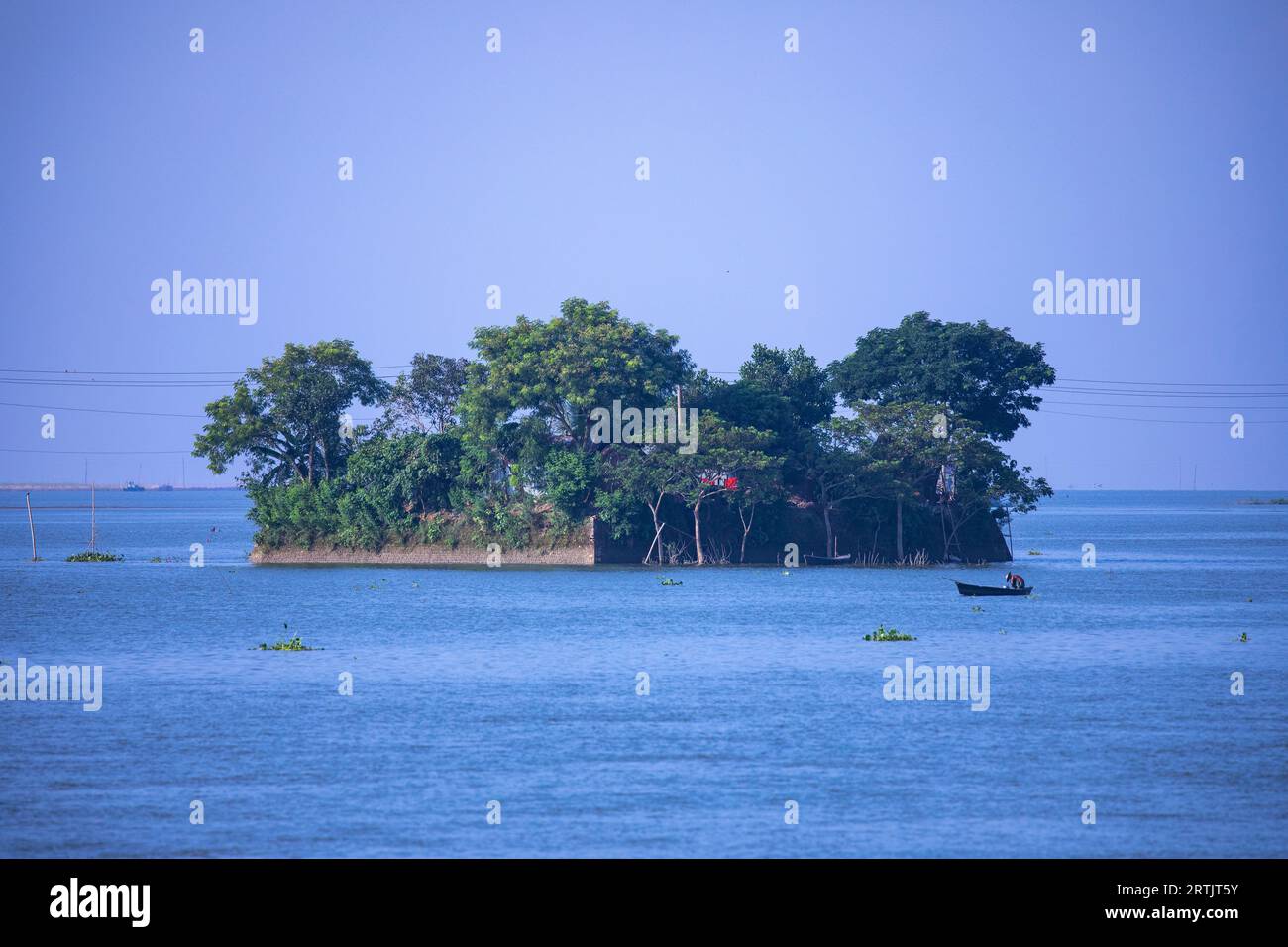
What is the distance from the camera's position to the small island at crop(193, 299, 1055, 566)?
2596 inches

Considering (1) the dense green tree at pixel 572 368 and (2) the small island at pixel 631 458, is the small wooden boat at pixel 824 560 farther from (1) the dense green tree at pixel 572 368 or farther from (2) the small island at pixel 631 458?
(1) the dense green tree at pixel 572 368

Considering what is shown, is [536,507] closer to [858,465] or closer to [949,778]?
[858,465]

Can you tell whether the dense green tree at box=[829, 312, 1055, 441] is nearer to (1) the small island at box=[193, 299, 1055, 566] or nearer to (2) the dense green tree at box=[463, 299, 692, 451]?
(1) the small island at box=[193, 299, 1055, 566]

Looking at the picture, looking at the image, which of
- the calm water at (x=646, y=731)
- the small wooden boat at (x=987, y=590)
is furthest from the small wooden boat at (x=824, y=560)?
the small wooden boat at (x=987, y=590)

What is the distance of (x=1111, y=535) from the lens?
4592 inches

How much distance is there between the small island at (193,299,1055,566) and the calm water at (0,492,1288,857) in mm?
14204

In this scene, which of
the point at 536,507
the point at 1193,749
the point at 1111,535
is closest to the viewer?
the point at 1193,749

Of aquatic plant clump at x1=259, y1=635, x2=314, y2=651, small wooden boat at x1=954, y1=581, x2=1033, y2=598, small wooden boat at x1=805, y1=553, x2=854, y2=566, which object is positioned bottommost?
aquatic plant clump at x1=259, y1=635, x2=314, y2=651

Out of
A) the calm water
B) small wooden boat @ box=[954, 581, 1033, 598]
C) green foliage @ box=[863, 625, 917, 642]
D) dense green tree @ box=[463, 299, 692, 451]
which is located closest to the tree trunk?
dense green tree @ box=[463, 299, 692, 451]

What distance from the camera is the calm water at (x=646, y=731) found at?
19312 mm

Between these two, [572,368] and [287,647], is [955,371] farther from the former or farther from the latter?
[287,647]

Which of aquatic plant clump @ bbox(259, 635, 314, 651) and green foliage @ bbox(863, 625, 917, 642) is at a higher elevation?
aquatic plant clump @ bbox(259, 635, 314, 651)
